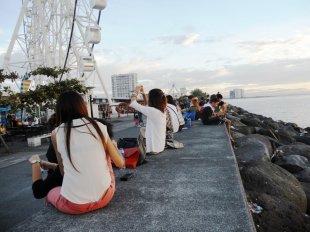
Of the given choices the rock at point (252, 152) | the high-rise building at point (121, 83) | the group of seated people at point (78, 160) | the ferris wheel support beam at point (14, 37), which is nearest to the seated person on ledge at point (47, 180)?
the group of seated people at point (78, 160)

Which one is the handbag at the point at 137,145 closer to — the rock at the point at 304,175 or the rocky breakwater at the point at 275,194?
the rocky breakwater at the point at 275,194


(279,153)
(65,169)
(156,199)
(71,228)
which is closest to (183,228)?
(156,199)

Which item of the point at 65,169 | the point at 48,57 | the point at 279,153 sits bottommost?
the point at 279,153

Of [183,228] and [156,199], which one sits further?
[156,199]

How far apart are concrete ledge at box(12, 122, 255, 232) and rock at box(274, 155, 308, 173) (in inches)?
130

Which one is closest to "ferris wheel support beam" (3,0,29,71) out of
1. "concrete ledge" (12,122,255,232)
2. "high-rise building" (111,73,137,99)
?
"concrete ledge" (12,122,255,232)

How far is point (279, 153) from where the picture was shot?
9445mm

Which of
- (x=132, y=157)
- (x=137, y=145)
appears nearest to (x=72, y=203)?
(x=132, y=157)

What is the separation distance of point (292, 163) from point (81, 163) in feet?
20.9

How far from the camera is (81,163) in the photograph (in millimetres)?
3002

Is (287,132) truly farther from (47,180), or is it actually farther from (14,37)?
(14,37)

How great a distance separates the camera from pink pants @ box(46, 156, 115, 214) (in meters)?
3.07

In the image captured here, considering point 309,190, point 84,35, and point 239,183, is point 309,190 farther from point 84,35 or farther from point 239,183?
point 84,35

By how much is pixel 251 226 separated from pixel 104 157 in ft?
5.00
